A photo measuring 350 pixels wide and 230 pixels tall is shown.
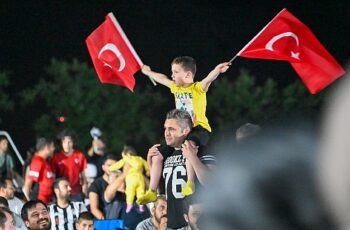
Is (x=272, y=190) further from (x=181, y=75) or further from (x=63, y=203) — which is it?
(x=63, y=203)

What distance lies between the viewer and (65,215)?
928cm

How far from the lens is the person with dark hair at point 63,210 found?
917 cm

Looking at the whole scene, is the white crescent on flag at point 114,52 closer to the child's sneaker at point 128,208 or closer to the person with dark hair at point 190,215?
the child's sneaker at point 128,208

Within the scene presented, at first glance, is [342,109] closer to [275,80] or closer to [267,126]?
[267,126]

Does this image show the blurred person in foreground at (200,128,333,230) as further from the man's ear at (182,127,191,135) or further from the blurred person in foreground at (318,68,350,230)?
the man's ear at (182,127,191,135)

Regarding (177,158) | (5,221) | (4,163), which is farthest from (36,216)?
(4,163)

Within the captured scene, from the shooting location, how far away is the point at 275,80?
56.3ft

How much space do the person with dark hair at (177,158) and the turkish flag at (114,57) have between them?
1774 millimetres

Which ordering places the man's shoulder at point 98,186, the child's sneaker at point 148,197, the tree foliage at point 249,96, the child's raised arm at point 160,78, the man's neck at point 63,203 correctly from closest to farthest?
the child's sneaker at point 148,197 → the child's raised arm at point 160,78 → the man's neck at point 63,203 → the man's shoulder at point 98,186 → the tree foliage at point 249,96

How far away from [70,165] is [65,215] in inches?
92.0

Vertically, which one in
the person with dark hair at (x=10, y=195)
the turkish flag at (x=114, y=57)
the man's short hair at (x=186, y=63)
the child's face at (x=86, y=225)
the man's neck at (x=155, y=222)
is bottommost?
the man's neck at (x=155, y=222)

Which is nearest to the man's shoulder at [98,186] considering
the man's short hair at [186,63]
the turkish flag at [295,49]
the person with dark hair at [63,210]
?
the person with dark hair at [63,210]

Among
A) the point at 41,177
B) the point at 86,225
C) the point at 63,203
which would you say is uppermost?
the point at 41,177

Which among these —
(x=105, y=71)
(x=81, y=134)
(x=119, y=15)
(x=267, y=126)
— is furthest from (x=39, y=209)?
(x=119, y=15)
